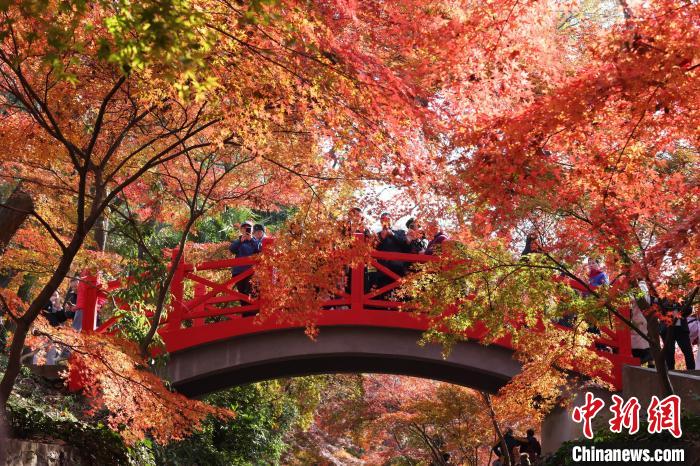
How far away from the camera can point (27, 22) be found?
668cm

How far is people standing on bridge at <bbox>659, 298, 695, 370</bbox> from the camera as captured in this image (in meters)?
8.25

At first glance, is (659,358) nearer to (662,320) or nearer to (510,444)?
(662,320)

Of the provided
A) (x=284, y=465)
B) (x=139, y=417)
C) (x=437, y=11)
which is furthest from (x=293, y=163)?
(x=284, y=465)

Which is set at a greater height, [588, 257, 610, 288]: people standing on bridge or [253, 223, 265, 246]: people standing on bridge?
[253, 223, 265, 246]: people standing on bridge

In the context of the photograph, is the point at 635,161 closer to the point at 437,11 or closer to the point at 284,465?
the point at 437,11

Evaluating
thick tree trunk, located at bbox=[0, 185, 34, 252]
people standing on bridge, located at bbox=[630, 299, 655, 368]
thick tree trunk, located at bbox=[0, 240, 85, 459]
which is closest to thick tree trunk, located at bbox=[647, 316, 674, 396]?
people standing on bridge, located at bbox=[630, 299, 655, 368]

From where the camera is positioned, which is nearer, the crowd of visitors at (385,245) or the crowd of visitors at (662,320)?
the crowd of visitors at (662,320)

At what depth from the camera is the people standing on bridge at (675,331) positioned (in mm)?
8250

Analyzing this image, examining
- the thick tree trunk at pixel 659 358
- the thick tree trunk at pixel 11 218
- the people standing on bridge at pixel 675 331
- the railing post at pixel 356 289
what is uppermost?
the railing post at pixel 356 289

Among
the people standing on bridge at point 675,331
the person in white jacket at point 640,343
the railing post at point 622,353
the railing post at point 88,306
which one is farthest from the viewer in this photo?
the railing post at point 88,306

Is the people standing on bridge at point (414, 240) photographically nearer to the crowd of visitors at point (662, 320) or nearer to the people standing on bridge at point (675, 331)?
the crowd of visitors at point (662, 320)

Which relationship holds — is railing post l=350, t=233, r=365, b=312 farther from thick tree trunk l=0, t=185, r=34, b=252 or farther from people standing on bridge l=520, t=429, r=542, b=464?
thick tree trunk l=0, t=185, r=34, b=252

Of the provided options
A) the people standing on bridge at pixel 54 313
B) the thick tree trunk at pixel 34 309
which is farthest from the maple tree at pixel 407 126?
the people standing on bridge at pixel 54 313

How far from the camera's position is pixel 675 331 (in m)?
9.98
